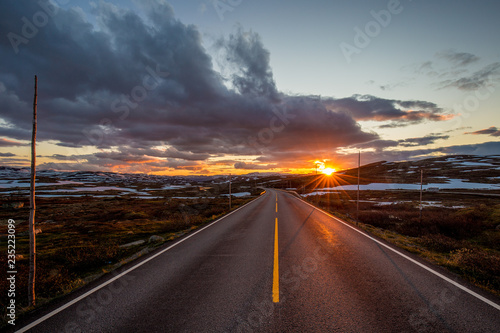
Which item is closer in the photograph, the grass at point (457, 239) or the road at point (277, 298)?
the road at point (277, 298)

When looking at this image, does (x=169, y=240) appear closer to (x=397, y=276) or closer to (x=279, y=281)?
(x=279, y=281)

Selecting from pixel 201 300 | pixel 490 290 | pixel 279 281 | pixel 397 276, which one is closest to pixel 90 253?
pixel 201 300

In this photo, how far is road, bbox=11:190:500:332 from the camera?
4079mm

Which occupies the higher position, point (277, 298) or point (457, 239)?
point (277, 298)

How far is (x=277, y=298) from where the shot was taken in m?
5.00

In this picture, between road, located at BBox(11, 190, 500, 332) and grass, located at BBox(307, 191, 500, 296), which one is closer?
road, located at BBox(11, 190, 500, 332)

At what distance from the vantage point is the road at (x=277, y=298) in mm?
4079

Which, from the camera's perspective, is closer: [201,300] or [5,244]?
[201,300]

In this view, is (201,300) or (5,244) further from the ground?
(201,300)

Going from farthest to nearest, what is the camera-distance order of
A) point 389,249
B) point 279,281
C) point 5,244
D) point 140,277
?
point 5,244
point 389,249
point 140,277
point 279,281

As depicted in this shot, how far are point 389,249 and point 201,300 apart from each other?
26.9 ft

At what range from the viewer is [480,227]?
17562 millimetres

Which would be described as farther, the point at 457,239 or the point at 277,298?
the point at 457,239

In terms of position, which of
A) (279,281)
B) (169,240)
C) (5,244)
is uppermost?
(279,281)
